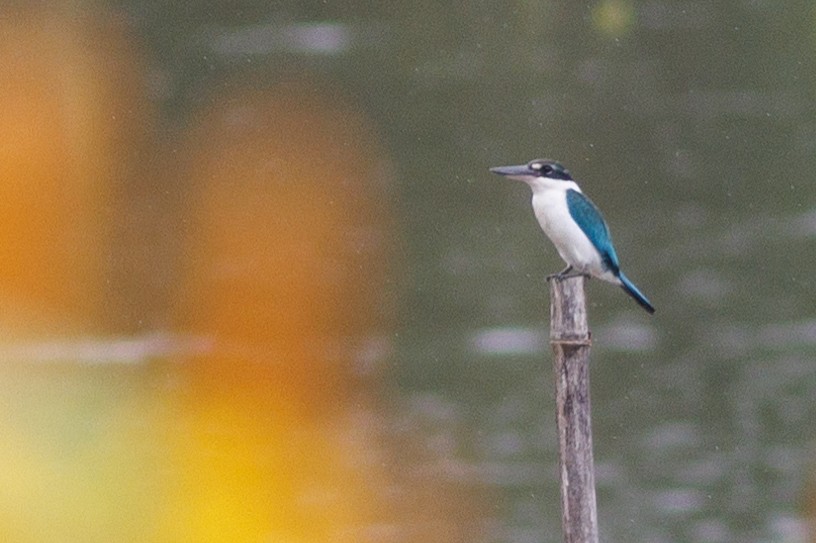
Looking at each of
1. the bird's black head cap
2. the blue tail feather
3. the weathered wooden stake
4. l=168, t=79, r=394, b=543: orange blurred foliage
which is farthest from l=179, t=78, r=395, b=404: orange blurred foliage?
the weathered wooden stake

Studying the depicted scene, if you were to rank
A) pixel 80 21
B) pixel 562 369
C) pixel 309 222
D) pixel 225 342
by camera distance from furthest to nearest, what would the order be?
pixel 80 21 → pixel 309 222 → pixel 225 342 → pixel 562 369

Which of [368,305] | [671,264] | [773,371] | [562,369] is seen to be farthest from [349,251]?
[562,369]

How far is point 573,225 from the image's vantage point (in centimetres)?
400

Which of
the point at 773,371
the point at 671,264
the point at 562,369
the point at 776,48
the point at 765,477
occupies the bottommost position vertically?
the point at 562,369

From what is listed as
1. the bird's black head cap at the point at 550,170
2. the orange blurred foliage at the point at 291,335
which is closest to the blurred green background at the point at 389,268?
the orange blurred foliage at the point at 291,335

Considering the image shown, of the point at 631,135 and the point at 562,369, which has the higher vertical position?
the point at 631,135

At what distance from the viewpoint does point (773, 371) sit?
8469 mm

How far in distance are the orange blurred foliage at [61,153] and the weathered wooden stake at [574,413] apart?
6.24 m

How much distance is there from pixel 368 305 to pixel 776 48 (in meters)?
3.10

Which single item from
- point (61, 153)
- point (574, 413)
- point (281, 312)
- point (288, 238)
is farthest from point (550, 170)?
point (61, 153)

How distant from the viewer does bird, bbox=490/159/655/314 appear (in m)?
3.97

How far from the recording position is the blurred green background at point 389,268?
7.68 meters

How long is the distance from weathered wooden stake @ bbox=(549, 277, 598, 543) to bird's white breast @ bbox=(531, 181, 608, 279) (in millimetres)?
820

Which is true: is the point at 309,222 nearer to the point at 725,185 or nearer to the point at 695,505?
the point at 725,185
